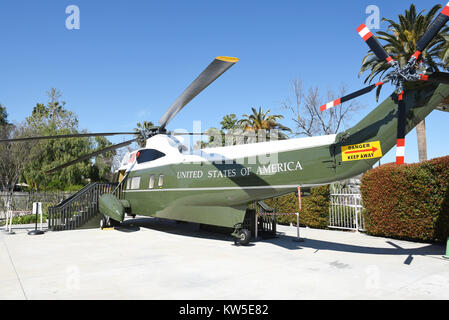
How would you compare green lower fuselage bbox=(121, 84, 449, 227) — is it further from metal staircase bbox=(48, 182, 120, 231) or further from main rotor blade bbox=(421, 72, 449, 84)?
metal staircase bbox=(48, 182, 120, 231)

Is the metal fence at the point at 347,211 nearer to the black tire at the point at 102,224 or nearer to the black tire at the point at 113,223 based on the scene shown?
the black tire at the point at 113,223

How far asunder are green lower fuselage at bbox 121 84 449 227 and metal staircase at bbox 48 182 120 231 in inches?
142

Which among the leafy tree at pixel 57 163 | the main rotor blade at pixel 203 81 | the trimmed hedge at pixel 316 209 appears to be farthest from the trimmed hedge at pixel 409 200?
the leafy tree at pixel 57 163

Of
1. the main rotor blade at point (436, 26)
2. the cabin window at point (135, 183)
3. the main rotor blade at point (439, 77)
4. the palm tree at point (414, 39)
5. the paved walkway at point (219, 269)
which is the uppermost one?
the palm tree at point (414, 39)

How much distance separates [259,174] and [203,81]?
3509mm

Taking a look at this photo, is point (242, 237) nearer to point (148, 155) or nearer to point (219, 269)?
point (219, 269)

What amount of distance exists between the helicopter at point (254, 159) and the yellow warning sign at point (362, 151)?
2cm

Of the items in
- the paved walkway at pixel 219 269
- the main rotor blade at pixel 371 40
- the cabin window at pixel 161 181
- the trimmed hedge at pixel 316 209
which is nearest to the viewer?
the paved walkway at pixel 219 269

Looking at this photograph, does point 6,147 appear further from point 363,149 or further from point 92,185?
point 363,149

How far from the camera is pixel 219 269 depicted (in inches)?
294

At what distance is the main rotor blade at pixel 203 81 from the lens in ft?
23.9

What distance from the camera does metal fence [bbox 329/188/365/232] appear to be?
1480 centimetres

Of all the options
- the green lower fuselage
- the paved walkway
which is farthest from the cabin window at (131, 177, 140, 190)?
the paved walkway

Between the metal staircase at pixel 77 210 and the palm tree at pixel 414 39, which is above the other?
the palm tree at pixel 414 39
